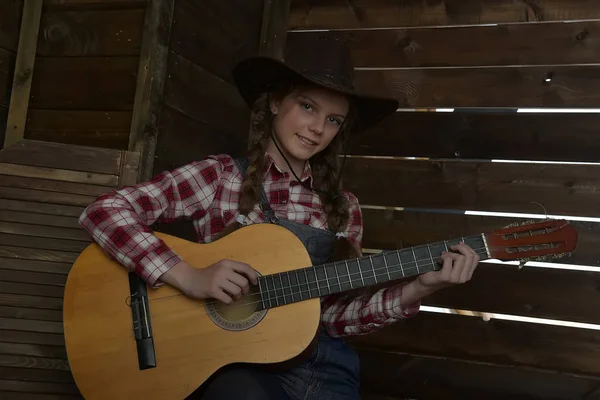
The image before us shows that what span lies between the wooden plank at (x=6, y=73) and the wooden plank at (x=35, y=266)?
80 cm

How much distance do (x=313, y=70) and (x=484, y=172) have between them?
1.19m

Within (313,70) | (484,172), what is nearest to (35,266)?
(313,70)

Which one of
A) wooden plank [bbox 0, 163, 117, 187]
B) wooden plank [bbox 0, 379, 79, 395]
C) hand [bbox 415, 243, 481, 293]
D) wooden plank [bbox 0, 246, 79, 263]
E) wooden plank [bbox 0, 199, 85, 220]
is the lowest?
wooden plank [bbox 0, 379, 79, 395]

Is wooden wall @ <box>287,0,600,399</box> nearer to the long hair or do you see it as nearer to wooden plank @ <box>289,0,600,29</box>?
wooden plank @ <box>289,0,600,29</box>

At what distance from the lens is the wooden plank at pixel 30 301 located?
106 inches

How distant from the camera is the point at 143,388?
2.07 metres

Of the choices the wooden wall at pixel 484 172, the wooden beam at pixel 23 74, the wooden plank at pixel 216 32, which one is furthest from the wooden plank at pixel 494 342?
the wooden beam at pixel 23 74

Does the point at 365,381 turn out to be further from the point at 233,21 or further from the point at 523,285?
the point at 233,21

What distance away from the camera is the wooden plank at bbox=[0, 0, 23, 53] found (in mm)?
3090

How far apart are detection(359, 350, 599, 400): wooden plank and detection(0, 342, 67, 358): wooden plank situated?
135cm

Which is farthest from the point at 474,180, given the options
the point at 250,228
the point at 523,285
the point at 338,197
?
the point at 250,228

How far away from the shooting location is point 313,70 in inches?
92.4

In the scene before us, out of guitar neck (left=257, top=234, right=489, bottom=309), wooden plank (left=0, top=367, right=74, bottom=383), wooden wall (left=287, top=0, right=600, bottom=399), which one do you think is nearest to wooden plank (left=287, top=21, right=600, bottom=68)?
wooden wall (left=287, top=0, right=600, bottom=399)

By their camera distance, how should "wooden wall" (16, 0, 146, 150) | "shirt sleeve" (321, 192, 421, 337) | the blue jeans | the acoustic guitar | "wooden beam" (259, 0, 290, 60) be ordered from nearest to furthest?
the blue jeans < the acoustic guitar < "shirt sleeve" (321, 192, 421, 337) < "wooden wall" (16, 0, 146, 150) < "wooden beam" (259, 0, 290, 60)
